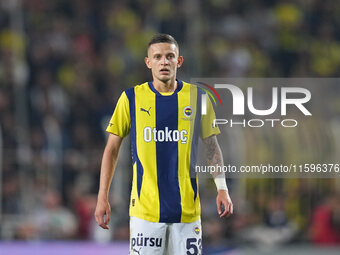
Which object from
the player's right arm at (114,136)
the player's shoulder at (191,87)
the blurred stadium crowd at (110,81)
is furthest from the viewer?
the blurred stadium crowd at (110,81)

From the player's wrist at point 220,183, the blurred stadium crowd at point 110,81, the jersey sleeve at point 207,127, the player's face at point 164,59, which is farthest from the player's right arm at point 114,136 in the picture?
the blurred stadium crowd at point 110,81

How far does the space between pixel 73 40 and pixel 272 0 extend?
361 cm

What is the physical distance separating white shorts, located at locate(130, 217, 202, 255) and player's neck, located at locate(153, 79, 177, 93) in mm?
831

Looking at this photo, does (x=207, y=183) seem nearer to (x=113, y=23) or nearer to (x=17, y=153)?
(x=17, y=153)

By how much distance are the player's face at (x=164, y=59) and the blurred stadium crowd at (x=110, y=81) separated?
304cm

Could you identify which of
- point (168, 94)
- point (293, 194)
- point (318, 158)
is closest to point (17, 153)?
point (293, 194)

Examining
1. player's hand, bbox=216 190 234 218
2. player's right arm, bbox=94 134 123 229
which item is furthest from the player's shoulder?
player's hand, bbox=216 190 234 218

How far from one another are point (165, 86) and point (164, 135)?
0.32 meters

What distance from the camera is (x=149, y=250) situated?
5.35m

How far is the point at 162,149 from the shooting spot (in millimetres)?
5395

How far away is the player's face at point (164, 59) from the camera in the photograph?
5.36 meters

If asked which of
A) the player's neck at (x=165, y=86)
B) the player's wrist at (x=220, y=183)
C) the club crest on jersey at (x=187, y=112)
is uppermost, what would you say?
the player's neck at (x=165, y=86)

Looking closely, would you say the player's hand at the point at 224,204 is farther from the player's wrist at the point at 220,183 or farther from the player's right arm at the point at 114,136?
the player's right arm at the point at 114,136

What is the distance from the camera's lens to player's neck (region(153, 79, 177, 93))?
5.49 meters
